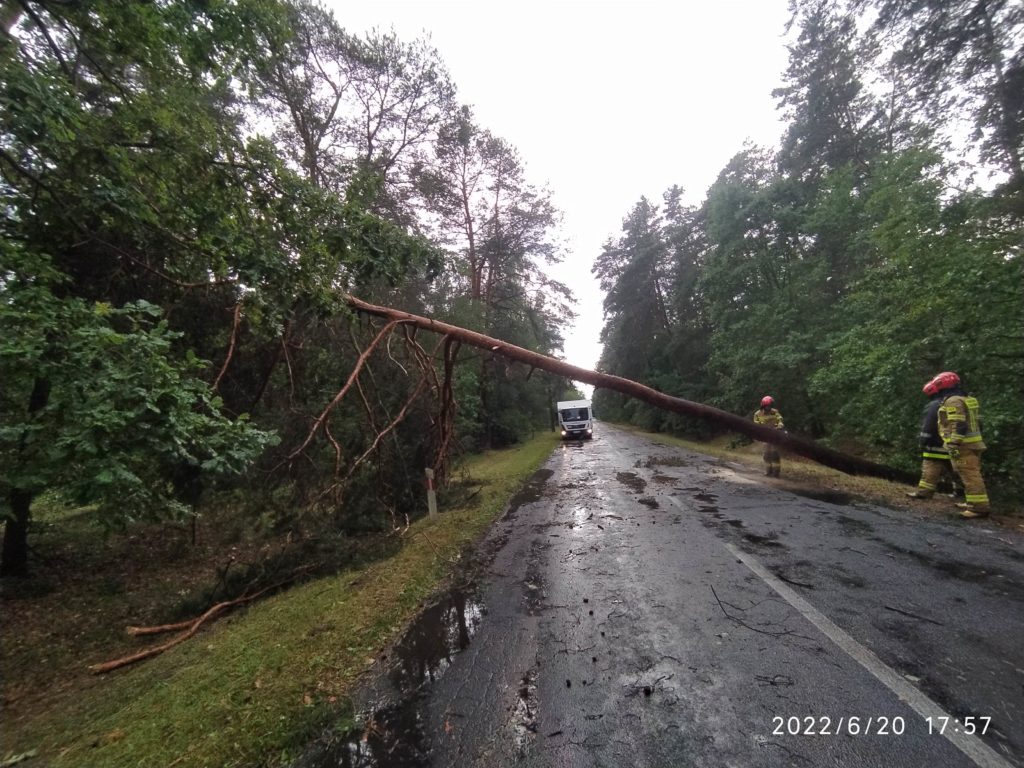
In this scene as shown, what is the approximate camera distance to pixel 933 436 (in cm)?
704

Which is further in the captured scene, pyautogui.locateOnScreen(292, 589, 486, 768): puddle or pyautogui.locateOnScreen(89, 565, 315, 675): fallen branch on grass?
pyautogui.locateOnScreen(89, 565, 315, 675): fallen branch on grass

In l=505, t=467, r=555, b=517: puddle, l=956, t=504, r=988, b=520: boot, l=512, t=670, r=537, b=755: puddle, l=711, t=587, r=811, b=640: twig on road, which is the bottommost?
l=505, t=467, r=555, b=517: puddle

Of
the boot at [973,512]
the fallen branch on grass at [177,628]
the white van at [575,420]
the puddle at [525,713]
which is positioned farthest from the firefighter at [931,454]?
the white van at [575,420]

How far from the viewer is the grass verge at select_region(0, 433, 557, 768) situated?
263cm

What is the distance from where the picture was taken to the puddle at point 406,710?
7.82ft

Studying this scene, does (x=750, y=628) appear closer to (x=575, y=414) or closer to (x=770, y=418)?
(x=770, y=418)

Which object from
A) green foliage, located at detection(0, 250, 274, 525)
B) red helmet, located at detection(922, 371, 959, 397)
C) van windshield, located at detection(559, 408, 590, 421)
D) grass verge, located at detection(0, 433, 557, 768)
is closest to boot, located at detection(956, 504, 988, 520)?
red helmet, located at detection(922, 371, 959, 397)

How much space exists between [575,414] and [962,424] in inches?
883

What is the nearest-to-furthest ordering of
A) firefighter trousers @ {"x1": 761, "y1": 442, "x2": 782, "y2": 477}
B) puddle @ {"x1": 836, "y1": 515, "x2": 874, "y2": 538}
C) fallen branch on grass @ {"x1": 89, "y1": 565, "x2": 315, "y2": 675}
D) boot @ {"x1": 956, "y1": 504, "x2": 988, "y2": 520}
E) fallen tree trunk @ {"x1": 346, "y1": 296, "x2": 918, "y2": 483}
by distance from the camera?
fallen branch on grass @ {"x1": 89, "y1": 565, "x2": 315, "y2": 675} < puddle @ {"x1": 836, "y1": 515, "x2": 874, "y2": 538} < boot @ {"x1": 956, "y1": 504, "x2": 988, "y2": 520} < fallen tree trunk @ {"x1": 346, "y1": 296, "x2": 918, "y2": 483} < firefighter trousers @ {"x1": 761, "y1": 442, "x2": 782, "y2": 477}

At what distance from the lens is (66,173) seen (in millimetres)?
4207

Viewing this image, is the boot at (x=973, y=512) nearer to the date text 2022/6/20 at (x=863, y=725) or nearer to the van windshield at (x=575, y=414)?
the date text 2022/6/20 at (x=863, y=725)

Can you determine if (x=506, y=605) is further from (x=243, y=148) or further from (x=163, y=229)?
(x=243, y=148)

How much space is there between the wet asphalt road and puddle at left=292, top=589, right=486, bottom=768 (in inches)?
0.5

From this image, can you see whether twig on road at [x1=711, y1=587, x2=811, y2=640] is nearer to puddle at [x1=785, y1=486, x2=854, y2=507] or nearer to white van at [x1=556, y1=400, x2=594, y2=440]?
puddle at [x1=785, y1=486, x2=854, y2=507]
